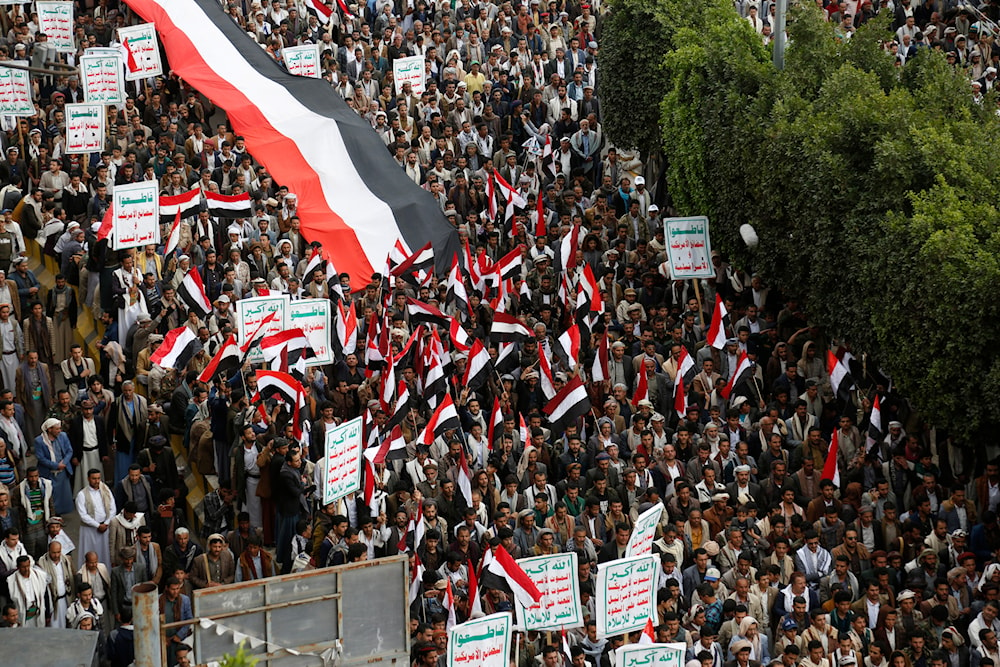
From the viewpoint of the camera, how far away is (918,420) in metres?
19.2

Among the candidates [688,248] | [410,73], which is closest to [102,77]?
[410,73]

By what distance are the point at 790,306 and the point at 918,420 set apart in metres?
2.97

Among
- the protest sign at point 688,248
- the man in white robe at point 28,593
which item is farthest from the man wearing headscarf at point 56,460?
the protest sign at point 688,248

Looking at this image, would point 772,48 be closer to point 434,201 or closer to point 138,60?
point 434,201

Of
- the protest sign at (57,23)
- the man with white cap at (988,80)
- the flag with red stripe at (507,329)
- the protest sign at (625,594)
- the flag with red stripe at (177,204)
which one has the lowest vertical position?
the protest sign at (625,594)

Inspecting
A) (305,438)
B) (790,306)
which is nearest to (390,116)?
(790,306)

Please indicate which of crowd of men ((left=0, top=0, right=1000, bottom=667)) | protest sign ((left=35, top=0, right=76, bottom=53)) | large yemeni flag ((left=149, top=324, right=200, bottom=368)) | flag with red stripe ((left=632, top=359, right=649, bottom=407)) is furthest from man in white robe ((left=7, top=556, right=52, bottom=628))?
protest sign ((left=35, top=0, right=76, bottom=53))

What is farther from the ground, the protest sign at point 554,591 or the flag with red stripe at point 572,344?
the flag with red stripe at point 572,344

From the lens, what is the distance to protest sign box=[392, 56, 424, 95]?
89.1 feet

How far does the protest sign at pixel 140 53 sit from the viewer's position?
82.6 ft

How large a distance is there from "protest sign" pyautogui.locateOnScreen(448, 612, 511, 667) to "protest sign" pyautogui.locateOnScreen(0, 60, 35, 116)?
12.1 m

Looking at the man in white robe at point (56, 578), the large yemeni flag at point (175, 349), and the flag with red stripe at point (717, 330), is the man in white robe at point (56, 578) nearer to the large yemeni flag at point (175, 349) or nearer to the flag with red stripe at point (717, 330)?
the large yemeni flag at point (175, 349)

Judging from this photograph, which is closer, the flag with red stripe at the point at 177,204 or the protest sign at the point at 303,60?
the flag with red stripe at the point at 177,204

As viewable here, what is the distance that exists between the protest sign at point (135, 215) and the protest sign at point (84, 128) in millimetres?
2712
